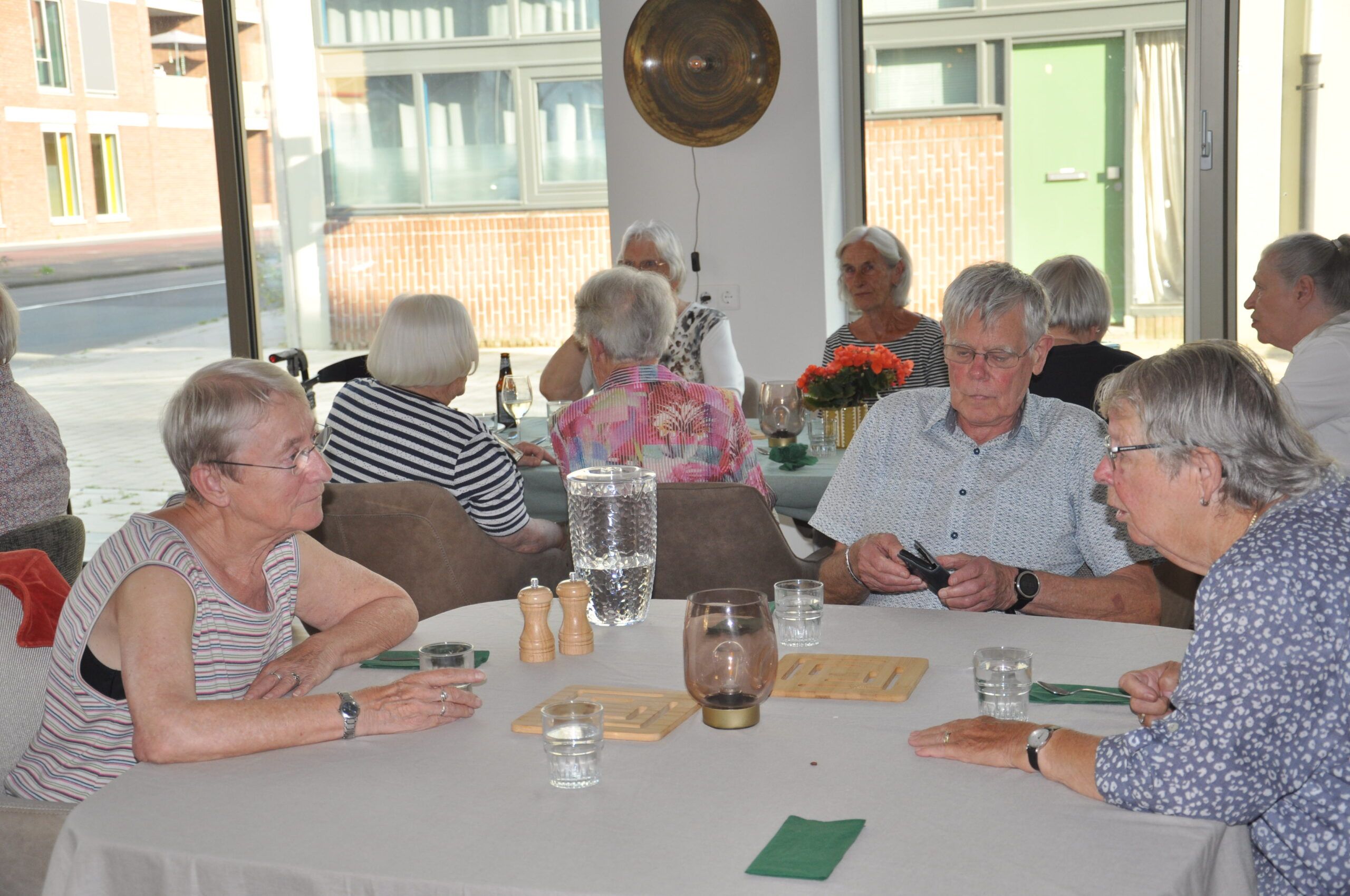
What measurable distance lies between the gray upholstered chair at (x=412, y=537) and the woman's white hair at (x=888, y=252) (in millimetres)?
2381

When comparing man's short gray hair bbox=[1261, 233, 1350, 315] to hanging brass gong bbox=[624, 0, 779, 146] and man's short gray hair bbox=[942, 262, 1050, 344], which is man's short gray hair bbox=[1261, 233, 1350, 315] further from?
hanging brass gong bbox=[624, 0, 779, 146]

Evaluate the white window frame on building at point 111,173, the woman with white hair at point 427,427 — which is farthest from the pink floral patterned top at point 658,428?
the white window frame on building at point 111,173

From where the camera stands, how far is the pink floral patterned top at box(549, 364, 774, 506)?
305 centimetres

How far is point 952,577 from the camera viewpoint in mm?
2123

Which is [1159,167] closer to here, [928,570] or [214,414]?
[928,570]

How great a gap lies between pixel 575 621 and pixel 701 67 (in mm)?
3741

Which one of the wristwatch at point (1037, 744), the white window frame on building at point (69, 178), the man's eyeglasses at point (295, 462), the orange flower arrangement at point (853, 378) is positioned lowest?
the wristwatch at point (1037, 744)

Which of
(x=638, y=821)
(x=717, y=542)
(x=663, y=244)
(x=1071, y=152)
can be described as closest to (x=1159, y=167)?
(x=1071, y=152)

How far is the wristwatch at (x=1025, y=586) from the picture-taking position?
2.19m

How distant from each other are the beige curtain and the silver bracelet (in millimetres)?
3280

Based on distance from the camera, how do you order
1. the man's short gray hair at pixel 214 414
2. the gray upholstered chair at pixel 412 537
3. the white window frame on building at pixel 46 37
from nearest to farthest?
the man's short gray hair at pixel 214 414
the gray upholstered chair at pixel 412 537
the white window frame on building at pixel 46 37

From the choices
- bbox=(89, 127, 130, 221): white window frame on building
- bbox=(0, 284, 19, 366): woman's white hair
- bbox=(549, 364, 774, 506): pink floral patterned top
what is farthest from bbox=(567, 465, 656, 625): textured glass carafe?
bbox=(89, 127, 130, 221): white window frame on building

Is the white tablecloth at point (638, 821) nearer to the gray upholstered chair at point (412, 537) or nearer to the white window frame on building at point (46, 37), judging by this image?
the gray upholstered chair at point (412, 537)

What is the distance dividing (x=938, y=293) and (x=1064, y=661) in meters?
4.00
